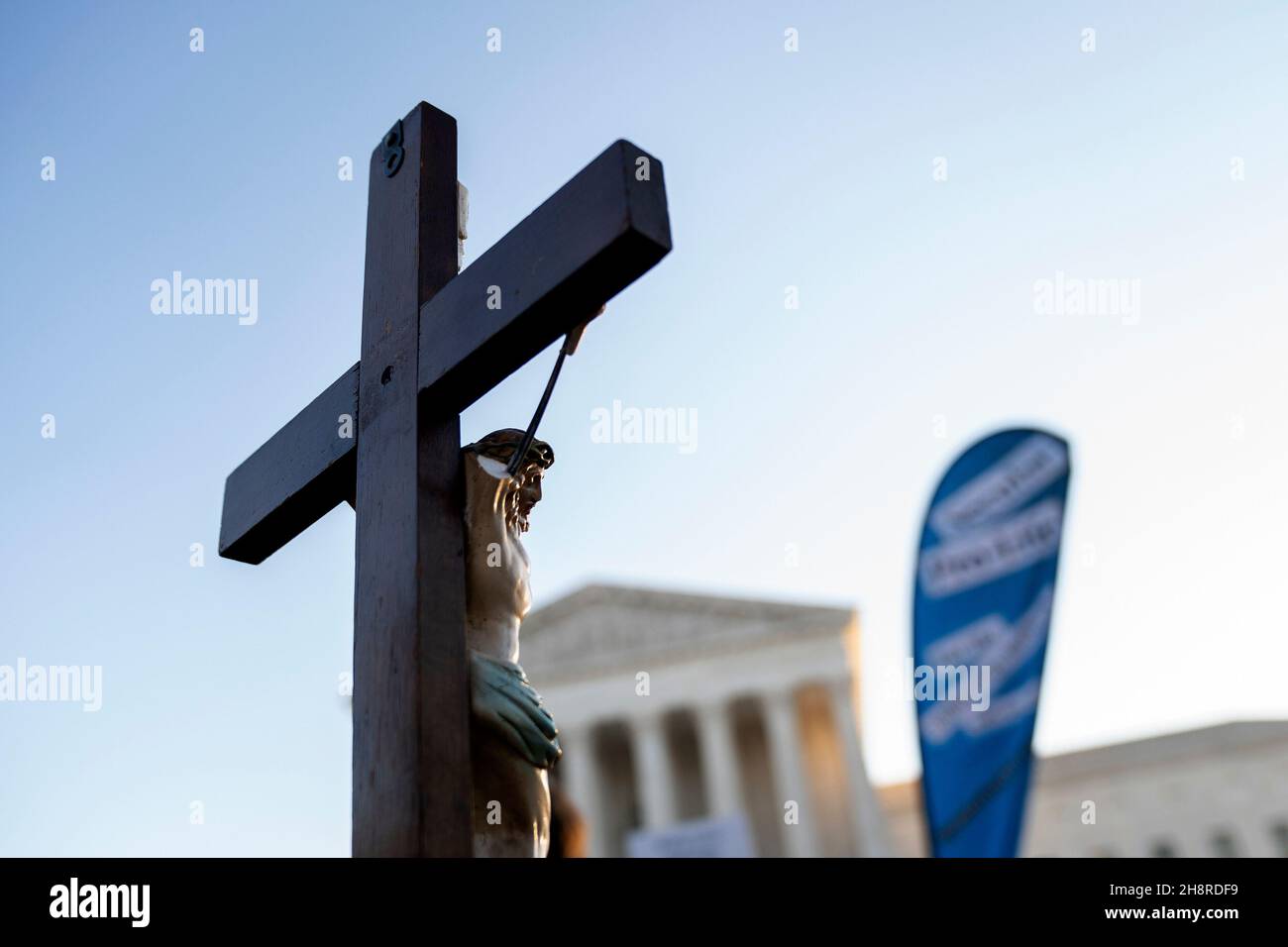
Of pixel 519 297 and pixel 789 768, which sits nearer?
pixel 519 297

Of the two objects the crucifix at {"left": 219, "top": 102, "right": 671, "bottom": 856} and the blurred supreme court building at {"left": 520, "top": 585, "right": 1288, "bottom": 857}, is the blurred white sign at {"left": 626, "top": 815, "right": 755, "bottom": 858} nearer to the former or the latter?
the blurred supreme court building at {"left": 520, "top": 585, "right": 1288, "bottom": 857}

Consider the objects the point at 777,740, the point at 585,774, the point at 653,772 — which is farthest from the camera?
the point at 585,774

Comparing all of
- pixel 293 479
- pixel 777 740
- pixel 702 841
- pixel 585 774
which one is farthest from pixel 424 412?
pixel 585 774

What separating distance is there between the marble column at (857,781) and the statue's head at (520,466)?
126 feet

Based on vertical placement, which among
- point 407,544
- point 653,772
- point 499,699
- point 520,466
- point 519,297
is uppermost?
point 653,772

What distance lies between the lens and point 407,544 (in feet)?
6.79

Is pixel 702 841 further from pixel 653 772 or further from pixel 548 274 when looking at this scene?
pixel 548 274

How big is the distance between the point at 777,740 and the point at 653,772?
14.0 ft

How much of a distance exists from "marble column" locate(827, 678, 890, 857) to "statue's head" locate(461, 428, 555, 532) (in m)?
38.4

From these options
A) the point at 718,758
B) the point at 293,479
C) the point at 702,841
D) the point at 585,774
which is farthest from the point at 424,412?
the point at 585,774

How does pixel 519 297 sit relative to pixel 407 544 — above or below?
above

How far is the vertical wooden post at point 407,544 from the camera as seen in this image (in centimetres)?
186

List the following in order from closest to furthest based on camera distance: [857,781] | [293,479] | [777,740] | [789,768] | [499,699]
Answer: [499,699] → [293,479] → [857,781] → [789,768] → [777,740]
